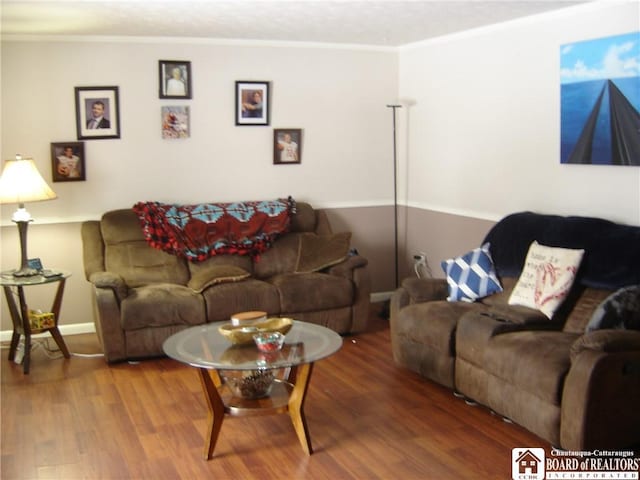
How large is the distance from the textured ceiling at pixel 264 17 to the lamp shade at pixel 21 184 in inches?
37.3

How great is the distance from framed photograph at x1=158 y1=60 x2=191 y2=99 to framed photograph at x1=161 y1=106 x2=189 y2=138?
109mm

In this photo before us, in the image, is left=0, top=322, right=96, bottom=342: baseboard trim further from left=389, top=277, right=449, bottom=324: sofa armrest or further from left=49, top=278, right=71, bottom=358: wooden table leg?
left=389, top=277, right=449, bottom=324: sofa armrest

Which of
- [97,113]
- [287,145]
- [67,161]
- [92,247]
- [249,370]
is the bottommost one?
[249,370]

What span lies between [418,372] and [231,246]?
190 cm

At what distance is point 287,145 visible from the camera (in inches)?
257

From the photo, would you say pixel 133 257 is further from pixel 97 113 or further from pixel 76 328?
pixel 97 113

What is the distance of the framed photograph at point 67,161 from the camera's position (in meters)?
5.84

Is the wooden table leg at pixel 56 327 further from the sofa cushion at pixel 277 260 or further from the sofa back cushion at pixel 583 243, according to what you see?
the sofa back cushion at pixel 583 243

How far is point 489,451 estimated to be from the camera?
372 cm

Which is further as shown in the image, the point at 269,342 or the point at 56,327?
the point at 56,327

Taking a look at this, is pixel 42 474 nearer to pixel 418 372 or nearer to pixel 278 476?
pixel 278 476

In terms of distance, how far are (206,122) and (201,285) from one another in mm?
1504

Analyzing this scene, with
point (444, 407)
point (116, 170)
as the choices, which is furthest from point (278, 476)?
point (116, 170)

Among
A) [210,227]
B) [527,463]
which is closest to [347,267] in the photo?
[210,227]
